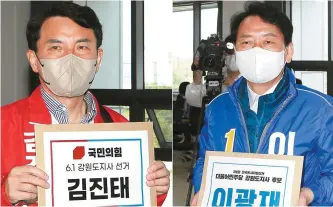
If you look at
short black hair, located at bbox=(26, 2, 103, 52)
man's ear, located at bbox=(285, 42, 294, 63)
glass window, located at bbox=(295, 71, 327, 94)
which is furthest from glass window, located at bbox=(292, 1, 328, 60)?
short black hair, located at bbox=(26, 2, 103, 52)

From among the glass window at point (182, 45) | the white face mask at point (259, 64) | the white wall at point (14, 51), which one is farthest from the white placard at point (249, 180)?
the white wall at point (14, 51)

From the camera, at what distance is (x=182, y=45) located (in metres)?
1.79

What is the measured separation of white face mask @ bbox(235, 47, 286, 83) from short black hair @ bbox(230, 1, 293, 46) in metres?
0.07

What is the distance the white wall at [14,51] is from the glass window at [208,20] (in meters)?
0.75

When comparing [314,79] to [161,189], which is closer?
[161,189]

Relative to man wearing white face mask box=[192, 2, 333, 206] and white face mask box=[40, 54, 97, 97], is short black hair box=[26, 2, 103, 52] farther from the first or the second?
man wearing white face mask box=[192, 2, 333, 206]

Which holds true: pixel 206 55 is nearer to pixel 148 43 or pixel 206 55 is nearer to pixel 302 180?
pixel 148 43

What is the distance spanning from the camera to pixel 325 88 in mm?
1563

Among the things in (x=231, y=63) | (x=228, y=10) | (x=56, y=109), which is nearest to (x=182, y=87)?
(x=231, y=63)

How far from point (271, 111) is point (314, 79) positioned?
0.31 meters

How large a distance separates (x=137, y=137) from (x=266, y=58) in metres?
0.53

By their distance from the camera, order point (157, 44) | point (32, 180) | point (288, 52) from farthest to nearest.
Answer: point (157, 44), point (288, 52), point (32, 180)

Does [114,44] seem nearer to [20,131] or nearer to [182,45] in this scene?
[182,45]

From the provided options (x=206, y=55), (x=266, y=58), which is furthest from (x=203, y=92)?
(x=266, y=58)
